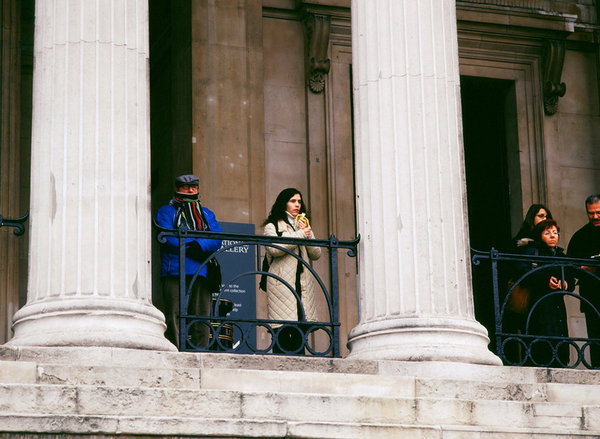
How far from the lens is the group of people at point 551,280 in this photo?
1559 cm

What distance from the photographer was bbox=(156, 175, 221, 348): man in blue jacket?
581 inches

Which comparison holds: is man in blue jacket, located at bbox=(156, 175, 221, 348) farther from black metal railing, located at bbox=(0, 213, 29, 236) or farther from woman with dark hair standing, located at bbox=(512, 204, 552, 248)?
woman with dark hair standing, located at bbox=(512, 204, 552, 248)

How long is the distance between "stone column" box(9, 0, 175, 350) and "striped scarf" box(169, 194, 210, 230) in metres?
1.08

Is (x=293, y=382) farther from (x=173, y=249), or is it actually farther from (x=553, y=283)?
(x=553, y=283)

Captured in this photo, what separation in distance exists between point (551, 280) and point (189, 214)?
4.11m

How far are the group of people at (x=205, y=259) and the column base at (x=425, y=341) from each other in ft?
2.54

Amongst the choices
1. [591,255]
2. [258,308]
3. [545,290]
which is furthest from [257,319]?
[258,308]

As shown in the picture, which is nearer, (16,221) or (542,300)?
(16,221)

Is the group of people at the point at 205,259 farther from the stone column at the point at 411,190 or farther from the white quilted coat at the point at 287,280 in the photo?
the stone column at the point at 411,190

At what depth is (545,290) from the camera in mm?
15758

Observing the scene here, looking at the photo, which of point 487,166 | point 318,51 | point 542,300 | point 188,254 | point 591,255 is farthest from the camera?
point 487,166

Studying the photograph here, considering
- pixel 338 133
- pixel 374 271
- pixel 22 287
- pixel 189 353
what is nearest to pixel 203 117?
pixel 338 133

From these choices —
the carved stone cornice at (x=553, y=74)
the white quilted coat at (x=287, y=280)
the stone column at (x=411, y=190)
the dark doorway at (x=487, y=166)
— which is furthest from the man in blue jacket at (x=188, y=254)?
the carved stone cornice at (x=553, y=74)

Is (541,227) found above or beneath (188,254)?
above
